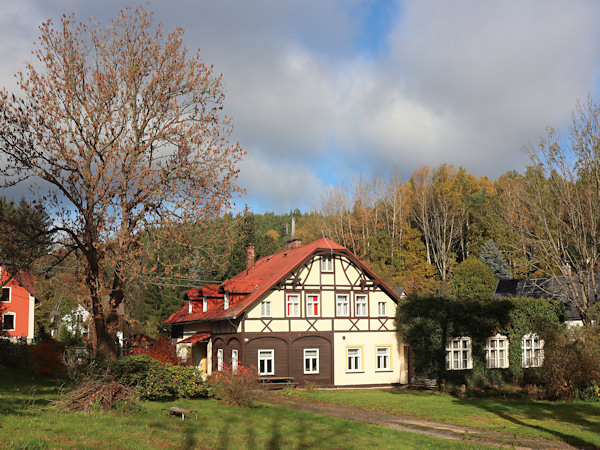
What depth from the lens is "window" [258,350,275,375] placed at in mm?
30750

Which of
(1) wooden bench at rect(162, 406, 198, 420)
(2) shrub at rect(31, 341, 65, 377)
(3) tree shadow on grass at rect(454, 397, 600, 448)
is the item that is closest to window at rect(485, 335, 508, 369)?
(3) tree shadow on grass at rect(454, 397, 600, 448)

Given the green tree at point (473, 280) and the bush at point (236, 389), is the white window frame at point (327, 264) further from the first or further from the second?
the green tree at point (473, 280)

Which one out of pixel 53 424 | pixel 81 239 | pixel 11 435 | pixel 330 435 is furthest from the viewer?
pixel 81 239

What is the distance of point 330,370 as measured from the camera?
32312mm

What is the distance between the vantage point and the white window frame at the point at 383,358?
33.8 metres

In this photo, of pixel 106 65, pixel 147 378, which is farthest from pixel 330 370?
pixel 106 65

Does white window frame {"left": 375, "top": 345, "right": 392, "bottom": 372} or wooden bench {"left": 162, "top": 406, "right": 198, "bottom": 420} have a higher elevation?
wooden bench {"left": 162, "top": 406, "right": 198, "bottom": 420}

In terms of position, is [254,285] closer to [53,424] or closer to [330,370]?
[330,370]

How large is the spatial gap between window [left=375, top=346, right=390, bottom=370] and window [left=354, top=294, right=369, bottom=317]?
2198mm

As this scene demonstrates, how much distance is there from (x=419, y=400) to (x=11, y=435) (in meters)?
18.7

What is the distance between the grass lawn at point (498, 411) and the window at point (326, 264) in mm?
7471

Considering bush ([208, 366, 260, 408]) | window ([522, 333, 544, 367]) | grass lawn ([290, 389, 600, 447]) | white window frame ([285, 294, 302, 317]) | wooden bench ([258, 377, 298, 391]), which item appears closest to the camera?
grass lawn ([290, 389, 600, 447])

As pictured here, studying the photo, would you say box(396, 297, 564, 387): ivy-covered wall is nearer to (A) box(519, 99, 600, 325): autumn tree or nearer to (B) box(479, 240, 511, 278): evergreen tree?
(A) box(519, 99, 600, 325): autumn tree

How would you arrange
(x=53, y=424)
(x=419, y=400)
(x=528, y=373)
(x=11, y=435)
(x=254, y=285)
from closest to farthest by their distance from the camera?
(x=11, y=435)
(x=53, y=424)
(x=419, y=400)
(x=528, y=373)
(x=254, y=285)
